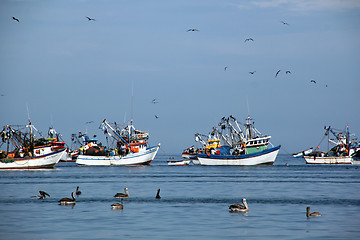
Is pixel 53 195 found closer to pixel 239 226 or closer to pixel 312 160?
pixel 239 226

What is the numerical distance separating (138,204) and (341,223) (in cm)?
1824

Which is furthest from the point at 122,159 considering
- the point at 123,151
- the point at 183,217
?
the point at 183,217

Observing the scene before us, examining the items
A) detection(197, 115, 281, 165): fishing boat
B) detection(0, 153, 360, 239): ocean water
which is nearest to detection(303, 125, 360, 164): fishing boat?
detection(197, 115, 281, 165): fishing boat

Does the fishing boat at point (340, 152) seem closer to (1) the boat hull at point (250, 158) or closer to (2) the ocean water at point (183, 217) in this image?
(1) the boat hull at point (250, 158)

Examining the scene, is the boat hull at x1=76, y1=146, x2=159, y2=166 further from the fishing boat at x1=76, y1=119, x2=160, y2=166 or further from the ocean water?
the ocean water

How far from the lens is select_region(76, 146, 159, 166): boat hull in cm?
13675

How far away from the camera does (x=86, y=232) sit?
103 feet

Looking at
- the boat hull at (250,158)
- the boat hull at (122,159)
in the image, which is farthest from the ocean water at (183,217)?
the boat hull at (122,159)

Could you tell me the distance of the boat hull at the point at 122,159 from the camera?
136750mm

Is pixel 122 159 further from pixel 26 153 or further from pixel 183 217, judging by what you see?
pixel 183 217

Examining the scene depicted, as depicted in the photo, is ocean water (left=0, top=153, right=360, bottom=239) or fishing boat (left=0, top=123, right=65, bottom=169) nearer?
ocean water (left=0, top=153, right=360, bottom=239)

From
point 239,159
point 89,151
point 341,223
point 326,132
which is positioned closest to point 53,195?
point 341,223

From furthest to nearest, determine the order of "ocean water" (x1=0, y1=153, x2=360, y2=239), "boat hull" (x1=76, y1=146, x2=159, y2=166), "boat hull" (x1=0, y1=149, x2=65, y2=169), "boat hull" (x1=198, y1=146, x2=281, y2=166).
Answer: "boat hull" (x1=76, y1=146, x2=159, y2=166) → "boat hull" (x1=198, y1=146, x2=281, y2=166) → "boat hull" (x1=0, y1=149, x2=65, y2=169) → "ocean water" (x1=0, y1=153, x2=360, y2=239)

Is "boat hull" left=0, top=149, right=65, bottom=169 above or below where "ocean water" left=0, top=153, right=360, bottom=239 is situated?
below
